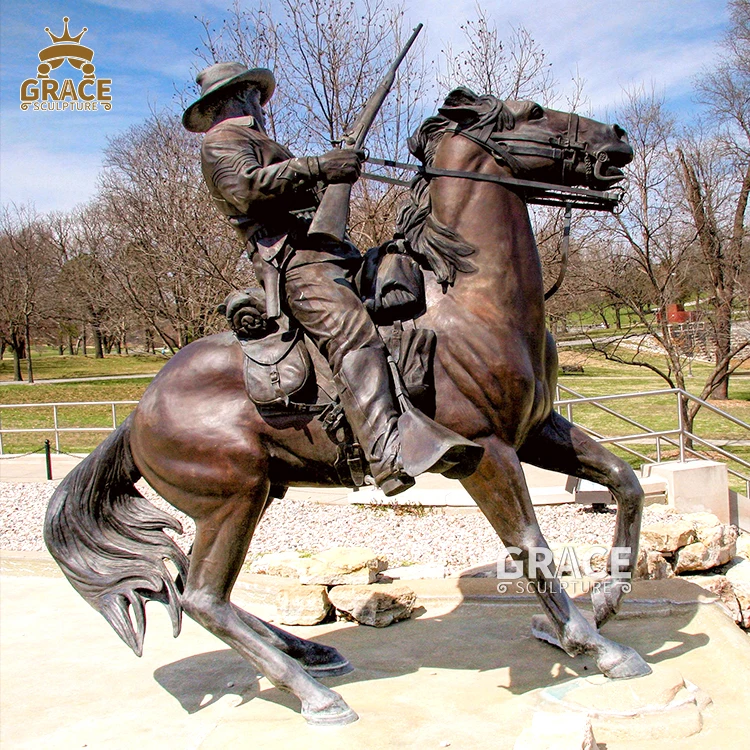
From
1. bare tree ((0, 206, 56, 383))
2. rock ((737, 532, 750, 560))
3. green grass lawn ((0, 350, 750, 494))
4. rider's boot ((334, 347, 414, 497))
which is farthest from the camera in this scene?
bare tree ((0, 206, 56, 383))

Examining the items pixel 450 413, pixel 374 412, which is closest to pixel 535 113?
pixel 450 413

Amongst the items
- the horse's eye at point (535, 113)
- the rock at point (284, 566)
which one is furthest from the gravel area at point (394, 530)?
the horse's eye at point (535, 113)

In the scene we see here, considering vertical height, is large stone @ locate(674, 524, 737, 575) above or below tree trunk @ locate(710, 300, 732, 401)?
below

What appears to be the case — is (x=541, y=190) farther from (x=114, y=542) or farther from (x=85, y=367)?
(x=85, y=367)

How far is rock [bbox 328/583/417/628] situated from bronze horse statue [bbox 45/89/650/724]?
55.4 inches

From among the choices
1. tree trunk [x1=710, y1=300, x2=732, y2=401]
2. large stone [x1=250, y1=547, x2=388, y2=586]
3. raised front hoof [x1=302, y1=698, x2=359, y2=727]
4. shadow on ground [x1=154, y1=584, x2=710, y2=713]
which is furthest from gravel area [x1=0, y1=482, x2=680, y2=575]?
tree trunk [x1=710, y1=300, x2=732, y2=401]

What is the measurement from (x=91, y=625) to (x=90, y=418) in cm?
1727

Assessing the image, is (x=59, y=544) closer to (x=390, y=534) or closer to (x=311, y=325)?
(x=311, y=325)

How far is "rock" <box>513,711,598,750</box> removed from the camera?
10.2 feet

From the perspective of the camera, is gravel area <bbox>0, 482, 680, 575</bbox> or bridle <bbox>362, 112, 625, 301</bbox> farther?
gravel area <bbox>0, 482, 680, 575</bbox>

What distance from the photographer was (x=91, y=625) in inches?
228

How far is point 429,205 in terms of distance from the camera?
4051mm

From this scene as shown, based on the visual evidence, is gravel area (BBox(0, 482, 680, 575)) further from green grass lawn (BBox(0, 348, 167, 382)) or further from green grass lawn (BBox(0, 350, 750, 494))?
green grass lawn (BBox(0, 348, 167, 382))

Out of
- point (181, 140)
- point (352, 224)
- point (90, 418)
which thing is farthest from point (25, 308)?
point (352, 224)
